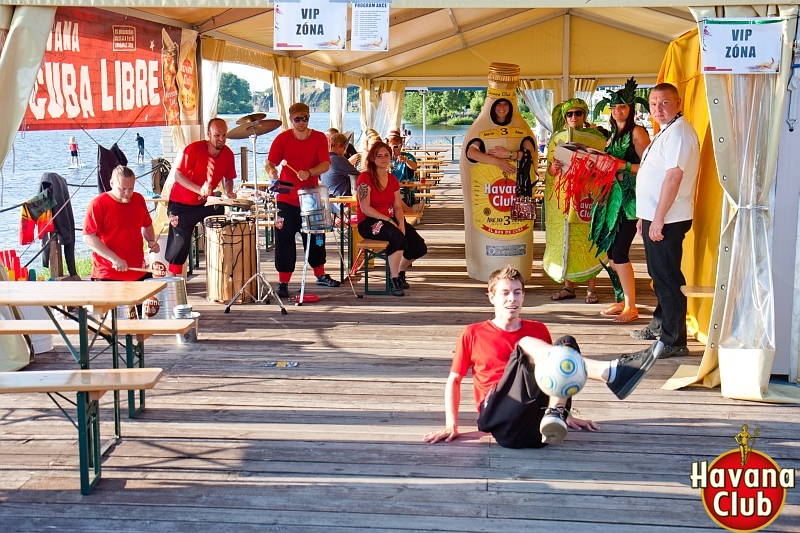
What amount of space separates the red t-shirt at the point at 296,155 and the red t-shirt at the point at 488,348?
3.83m

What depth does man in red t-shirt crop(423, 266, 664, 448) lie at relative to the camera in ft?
12.0

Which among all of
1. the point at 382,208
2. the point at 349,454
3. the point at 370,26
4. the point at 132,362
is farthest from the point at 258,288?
the point at 349,454

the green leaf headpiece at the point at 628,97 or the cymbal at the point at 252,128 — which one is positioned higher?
the green leaf headpiece at the point at 628,97

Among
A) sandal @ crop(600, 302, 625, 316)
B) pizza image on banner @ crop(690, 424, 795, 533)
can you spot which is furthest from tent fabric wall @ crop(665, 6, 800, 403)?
sandal @ crop(600, 302, 625, 316)

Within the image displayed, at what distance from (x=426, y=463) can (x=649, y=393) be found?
164 centimetres

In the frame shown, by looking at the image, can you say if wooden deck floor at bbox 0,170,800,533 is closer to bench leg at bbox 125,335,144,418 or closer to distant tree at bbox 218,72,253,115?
bench leg at bbox 125,335,144,418

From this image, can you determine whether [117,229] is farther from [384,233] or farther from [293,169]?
[384,233]

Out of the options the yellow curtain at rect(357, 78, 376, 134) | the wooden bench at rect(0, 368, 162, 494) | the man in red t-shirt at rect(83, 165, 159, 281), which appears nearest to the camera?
the wooden bench at rect(0, 368, 162, 494)

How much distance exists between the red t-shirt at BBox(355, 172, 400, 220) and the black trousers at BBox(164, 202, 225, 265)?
1.32m

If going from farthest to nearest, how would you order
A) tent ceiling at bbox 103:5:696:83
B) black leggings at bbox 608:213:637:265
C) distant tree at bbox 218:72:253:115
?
distant tree at bbox 218:72:253:115 < tent ceiling at bbox 103:5:696:83 < black leggings at bbox 608:213:637:265

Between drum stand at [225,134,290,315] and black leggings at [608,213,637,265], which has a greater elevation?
black leggings at [608,213,637,265]

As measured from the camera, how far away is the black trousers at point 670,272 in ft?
17.6

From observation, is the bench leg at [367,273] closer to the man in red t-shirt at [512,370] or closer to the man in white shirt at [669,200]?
the man in white shirt at [669,200]

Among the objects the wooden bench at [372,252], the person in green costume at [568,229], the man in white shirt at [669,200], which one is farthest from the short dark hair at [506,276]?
the wooden bench at [372,252]
